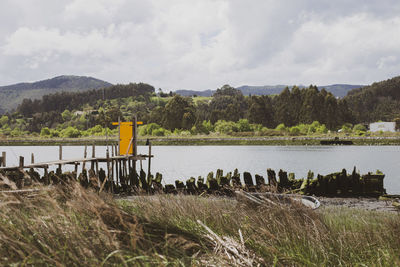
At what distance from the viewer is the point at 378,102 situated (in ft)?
411

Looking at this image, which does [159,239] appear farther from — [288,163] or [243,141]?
[243,141]

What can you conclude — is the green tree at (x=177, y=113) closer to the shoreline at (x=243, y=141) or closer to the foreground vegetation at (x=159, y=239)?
the shoreline at (x=243, y=141)

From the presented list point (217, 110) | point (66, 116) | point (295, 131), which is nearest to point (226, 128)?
point (295, 131)

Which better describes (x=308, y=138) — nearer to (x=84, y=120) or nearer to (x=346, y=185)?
(x=346, y=185)

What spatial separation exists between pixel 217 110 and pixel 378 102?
58337mm

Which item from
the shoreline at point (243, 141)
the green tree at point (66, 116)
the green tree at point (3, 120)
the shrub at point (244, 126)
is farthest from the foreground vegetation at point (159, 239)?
the green tree at point (3, 120)

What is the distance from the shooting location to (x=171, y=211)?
13.4 ft

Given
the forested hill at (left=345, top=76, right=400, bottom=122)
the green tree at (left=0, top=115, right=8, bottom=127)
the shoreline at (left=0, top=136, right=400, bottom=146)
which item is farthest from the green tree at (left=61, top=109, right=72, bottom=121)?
the forested hill at (left=345, top=76, right=400, bottom=122)

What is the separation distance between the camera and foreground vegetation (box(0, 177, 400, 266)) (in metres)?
2.55

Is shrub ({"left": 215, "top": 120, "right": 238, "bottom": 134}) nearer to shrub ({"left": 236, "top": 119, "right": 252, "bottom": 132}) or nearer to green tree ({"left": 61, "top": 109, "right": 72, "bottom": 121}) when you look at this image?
shrub ({"left": 236, "top": 119, "right": 252, "bottom": 132})

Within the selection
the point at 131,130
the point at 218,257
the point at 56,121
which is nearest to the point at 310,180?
the point at 131,130

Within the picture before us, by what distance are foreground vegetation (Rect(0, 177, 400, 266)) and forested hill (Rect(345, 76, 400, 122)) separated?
359 ft

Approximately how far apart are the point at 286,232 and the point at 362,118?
393 feet

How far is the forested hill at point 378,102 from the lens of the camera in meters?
114
